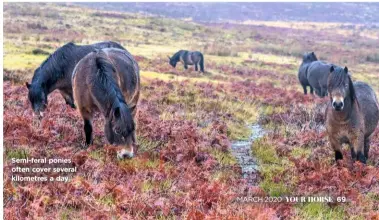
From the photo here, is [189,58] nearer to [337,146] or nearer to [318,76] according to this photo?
[318,76]

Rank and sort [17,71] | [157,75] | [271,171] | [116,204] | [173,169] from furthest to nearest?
[157,75] → [17,71] → [271,171] → [173,169] → [116,204]

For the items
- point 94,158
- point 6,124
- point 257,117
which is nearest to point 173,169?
point 94,158

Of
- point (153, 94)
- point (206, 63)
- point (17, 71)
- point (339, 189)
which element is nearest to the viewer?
point (339, 189)

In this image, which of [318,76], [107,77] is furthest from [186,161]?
[318,76]

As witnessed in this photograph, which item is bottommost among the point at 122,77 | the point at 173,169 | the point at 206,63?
the point at 206,63

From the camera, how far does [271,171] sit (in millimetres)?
8297

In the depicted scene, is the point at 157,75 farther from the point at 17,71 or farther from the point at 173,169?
the point at 173,169

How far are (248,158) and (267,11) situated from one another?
122 metres

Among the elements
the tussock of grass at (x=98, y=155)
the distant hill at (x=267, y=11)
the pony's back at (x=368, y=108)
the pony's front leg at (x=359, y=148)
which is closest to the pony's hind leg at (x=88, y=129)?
the tussock of grass at (x=98, y=155)

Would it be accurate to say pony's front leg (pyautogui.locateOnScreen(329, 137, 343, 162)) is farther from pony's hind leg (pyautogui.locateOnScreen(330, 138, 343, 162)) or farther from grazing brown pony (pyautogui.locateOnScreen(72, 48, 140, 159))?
grazing brown pony (pyautogui.locateOnScreen(72, 48, 140, 159))

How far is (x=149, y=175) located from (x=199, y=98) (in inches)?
365

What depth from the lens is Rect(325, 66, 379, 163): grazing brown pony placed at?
788 centimetres

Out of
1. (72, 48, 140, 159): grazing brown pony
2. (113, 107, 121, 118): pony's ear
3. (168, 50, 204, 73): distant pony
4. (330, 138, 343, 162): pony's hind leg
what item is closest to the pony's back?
(330, 138, 343, 162): pony's hind leg

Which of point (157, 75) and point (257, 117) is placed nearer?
point (257, 117)
